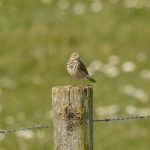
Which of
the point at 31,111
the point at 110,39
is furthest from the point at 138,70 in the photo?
the point at 31,111

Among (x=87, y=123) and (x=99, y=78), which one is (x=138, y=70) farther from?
(x=87, y=123)

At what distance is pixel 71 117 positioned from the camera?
6.44 meters

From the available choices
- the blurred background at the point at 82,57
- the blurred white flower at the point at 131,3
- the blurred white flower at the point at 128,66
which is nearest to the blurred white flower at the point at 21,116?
the blurred background at the point at 82,57

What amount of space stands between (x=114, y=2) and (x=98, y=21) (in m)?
1.38

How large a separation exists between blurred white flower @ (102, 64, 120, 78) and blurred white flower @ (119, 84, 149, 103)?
1.06 metres

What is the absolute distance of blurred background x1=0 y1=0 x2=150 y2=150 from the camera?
1424 cm

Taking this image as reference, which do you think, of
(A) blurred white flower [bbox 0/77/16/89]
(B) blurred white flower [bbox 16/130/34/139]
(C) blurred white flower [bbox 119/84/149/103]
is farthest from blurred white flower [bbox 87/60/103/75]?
(B) blurred white flower [bbox 16/130/34/139]

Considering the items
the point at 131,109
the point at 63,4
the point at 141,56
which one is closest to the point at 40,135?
the point at 131,109

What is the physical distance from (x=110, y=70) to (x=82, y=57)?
0.82 m

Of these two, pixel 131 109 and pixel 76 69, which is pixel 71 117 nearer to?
pixel 76 69

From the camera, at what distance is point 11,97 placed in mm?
16531

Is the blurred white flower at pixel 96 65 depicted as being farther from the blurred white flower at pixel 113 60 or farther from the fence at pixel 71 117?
the fence at pixel 71 117

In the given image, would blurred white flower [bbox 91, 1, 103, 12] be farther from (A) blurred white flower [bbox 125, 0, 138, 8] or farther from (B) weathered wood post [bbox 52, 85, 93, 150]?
(B) weathered wood post [bbox 52, 85, 93, 150]

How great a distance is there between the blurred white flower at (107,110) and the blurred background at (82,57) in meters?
0.02
